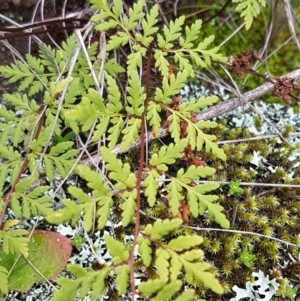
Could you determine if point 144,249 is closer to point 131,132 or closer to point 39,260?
point 131,132

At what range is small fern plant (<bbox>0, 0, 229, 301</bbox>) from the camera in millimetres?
1471

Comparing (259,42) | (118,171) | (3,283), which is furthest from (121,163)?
(259,42)

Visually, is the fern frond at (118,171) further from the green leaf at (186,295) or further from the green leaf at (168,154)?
the green leaf at (186,295)

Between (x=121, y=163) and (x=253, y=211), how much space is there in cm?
84

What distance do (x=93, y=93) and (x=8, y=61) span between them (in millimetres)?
1170

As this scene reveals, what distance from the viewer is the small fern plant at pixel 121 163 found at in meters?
1.47

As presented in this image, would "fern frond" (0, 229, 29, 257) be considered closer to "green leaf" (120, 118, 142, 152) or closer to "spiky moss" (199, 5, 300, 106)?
"green leaf" (120, 118, 142, 152)

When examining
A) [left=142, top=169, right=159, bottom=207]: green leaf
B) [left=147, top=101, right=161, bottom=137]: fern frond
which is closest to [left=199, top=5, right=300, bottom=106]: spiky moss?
[left=147, top=101, right=161, bottom=137]: fern frond

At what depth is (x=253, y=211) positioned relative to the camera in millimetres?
2180

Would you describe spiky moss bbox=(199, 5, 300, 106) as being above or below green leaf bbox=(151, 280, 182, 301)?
above

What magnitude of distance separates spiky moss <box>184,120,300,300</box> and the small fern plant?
4.3 inches

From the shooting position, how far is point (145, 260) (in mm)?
1488

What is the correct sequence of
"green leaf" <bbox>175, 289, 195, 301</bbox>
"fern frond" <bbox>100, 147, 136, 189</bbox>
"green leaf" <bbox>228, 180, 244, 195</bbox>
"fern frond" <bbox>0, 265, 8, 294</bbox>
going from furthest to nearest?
"green leaf" <bbox>228, 180, 244, 195</bbox> → "fern frond" <bbox>0, 265, 8, 294</bbox> → "fern frond" <bbox>100, 147, 136, 189</bbox> → "green leaf" <bbox>175, 289, 195, 301</bbox>

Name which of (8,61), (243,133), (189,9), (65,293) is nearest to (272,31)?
(189,9)
